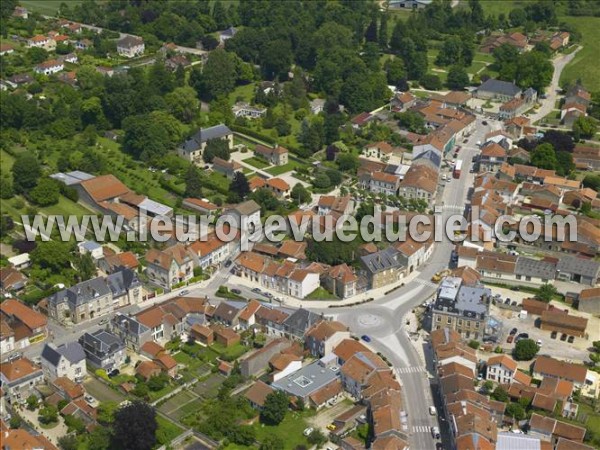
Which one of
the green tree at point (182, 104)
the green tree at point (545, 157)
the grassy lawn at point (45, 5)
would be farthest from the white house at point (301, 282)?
the grassy lawn at point (45, 5)

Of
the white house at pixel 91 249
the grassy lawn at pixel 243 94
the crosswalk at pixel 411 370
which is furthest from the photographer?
the grassy lawn at pixel 243 94

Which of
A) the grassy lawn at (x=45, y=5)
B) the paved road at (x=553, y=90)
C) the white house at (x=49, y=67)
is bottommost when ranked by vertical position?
the paved road at (x=553, y=90)

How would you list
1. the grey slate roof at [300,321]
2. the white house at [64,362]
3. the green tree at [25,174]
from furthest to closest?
the green tree at [25,174]
the grey slate roof at [300,321]
the white house at [64,362]

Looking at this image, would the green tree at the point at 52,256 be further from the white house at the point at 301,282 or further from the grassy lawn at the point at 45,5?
the grassy lawn at the point at 45,5

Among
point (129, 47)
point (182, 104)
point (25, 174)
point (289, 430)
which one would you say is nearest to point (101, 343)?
point (289, 430)

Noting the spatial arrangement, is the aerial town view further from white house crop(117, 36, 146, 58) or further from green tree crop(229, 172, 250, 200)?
white house crop(117, 36, 146, 58)

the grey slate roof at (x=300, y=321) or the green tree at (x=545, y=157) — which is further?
the green tree at (x=545, y=157)

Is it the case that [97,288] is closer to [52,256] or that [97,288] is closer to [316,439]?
[52,256]

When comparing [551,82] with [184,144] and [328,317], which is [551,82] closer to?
[184,144]
